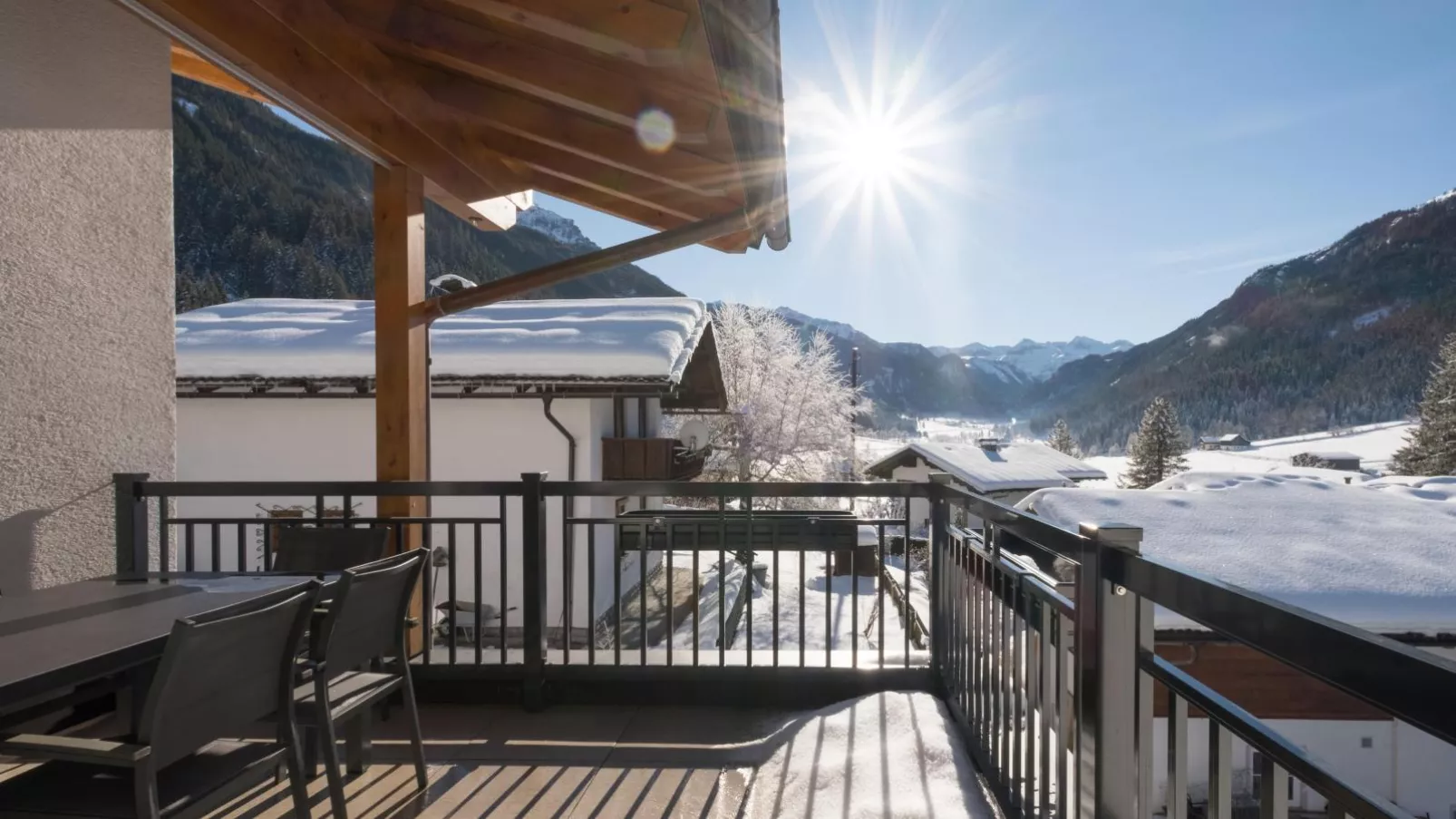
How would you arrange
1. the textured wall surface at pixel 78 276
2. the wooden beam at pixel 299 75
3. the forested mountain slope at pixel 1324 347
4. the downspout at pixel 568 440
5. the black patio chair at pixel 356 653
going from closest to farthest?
the black patio chair at pixel 356 653, the textured wall surface at pixel 78 276, the wooden beam at pixel 299 75, the downspout at pixel 568 440, the forested mountain slope at pixel 1324 347

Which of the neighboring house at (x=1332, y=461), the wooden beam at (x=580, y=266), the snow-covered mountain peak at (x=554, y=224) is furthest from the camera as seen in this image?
the snow-covered mountain peak at (x=554, y=224)

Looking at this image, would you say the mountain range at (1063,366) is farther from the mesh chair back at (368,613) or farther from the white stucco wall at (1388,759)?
the white stucco wall at (1388,759)

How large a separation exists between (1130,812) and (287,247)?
36.7m

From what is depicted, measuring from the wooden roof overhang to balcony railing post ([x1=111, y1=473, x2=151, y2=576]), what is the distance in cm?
158

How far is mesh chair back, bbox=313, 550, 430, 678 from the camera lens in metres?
1.81

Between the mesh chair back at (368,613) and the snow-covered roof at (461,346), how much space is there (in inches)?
247

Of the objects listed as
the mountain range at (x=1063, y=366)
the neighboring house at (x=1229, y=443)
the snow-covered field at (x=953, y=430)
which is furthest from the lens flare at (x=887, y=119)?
the neighboring house at (x=1229, y=443)

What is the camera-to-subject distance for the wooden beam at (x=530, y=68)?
2.97 m

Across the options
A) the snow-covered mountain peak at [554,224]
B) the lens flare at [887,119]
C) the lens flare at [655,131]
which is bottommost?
the lens flare at [655,131]

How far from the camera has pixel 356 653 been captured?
6.43ft

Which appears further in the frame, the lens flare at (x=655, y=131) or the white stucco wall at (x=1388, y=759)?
the white stucco wall at (x=1388, y=759)

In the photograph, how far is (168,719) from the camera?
1.35m

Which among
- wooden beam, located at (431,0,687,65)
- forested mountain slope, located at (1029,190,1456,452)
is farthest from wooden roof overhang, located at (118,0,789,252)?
forested mountain slope, located at (1029,190,1456,452)

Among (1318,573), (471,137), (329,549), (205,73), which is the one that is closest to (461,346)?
(471,137)
